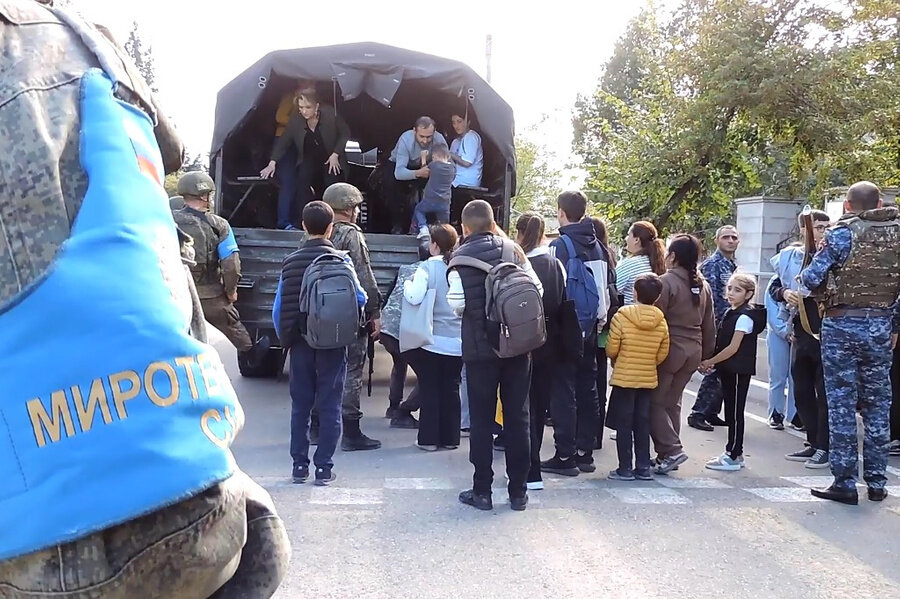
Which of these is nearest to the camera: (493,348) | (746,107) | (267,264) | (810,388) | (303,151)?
(493,348)

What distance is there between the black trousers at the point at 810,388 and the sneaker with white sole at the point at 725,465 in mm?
706

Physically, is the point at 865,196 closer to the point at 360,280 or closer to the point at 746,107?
the point at 360,280

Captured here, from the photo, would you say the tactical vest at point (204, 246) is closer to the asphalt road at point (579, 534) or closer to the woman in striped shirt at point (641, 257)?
the asphalt road at point (579, 534)

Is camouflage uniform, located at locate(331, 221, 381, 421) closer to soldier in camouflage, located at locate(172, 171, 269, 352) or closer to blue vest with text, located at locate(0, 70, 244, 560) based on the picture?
soldier in camouflage, located at locate(172, 171, 269, 352)

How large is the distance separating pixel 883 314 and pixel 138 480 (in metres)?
5.22

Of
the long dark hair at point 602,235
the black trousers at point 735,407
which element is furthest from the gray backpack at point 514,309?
the black trousers at point 735,407

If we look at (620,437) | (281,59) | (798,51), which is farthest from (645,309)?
(798,51)

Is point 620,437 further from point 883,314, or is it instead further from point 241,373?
point 241,373

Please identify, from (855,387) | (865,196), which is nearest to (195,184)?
(865,196)

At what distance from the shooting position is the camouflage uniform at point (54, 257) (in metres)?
0.91

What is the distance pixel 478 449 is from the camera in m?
4.97

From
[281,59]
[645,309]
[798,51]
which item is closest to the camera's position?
[645,309]

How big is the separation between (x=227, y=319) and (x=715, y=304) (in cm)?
428

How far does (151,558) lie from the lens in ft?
3.04
